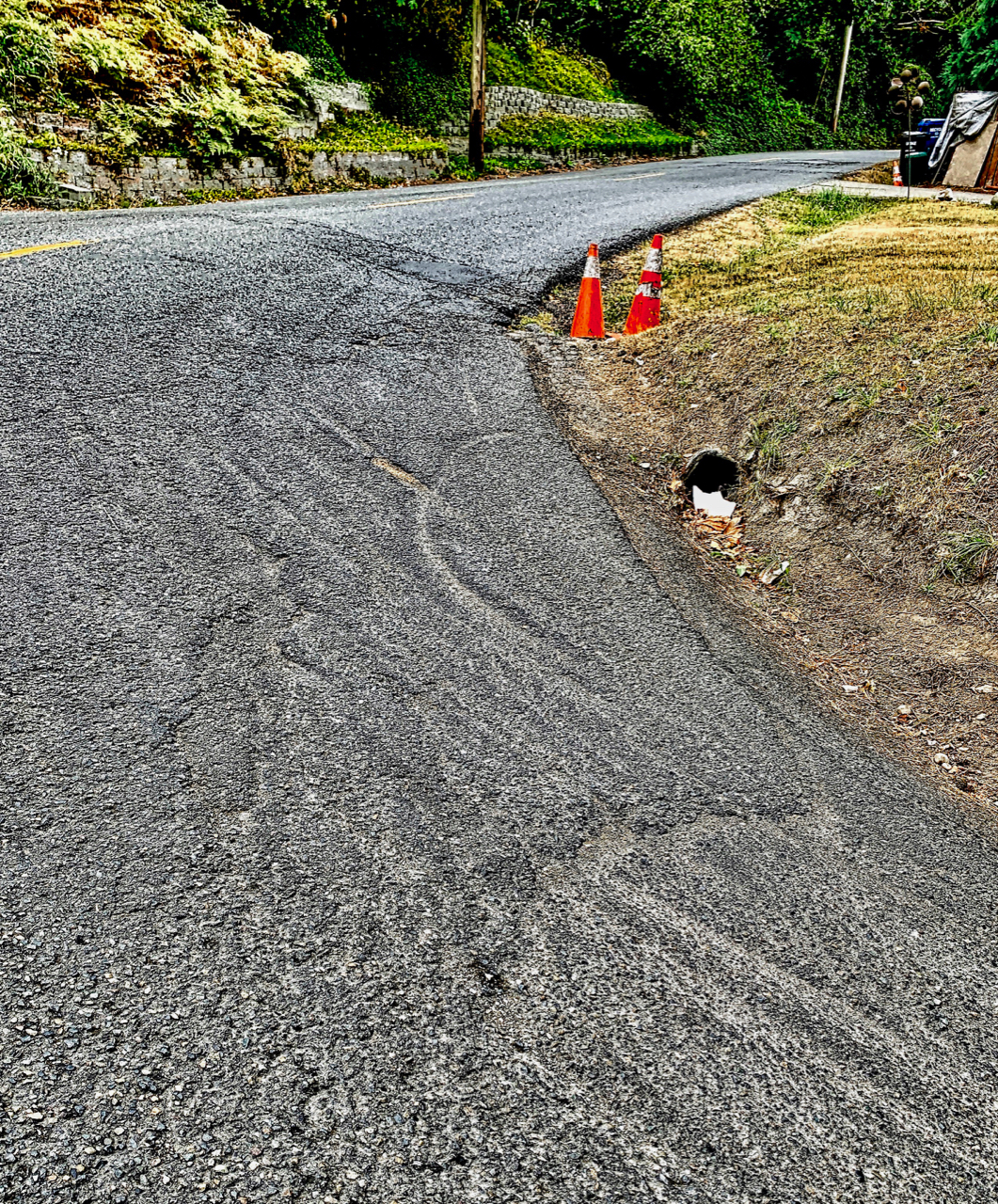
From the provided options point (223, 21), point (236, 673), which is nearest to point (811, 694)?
point (236, 673)

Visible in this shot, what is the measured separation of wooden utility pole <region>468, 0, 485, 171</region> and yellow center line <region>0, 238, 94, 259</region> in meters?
13.8

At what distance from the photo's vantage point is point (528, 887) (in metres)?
2.38

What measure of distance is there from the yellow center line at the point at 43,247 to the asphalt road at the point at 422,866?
115 inches

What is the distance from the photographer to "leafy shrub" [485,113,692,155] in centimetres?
2328

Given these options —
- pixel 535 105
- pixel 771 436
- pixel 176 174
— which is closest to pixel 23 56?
pixel 176 174

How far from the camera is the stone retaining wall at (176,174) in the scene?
37.2ft

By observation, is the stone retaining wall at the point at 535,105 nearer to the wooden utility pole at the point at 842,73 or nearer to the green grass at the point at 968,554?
the wooden utility pole at the point at 842,73

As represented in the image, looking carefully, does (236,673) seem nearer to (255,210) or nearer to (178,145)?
(255,210)

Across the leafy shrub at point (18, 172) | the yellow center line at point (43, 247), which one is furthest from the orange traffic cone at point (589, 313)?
the leafy shrub at point (18, 172)

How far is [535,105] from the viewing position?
996 inches

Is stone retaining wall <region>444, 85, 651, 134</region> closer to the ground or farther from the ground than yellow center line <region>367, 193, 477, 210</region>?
farther from the ground

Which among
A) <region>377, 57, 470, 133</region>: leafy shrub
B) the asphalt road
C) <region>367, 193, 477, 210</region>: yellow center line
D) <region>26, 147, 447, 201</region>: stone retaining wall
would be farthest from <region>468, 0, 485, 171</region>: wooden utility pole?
the asphalt road

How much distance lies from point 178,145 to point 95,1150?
14.3 m

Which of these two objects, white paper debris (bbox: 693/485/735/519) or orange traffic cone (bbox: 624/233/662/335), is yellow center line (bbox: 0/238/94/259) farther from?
white paper debris (bbox: 693/485/735/519)
